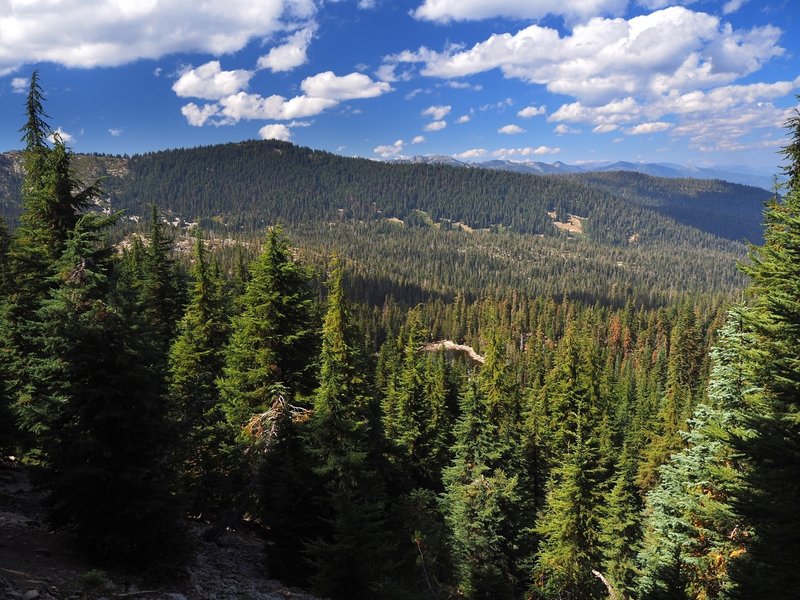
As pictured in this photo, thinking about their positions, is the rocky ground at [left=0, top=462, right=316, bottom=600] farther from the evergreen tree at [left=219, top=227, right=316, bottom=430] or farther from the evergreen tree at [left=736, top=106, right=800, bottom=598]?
the evergreen tree at [left=736, top=106, right=800, bottom=598]

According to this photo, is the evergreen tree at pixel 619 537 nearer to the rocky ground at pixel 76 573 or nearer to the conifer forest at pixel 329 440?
the conifer forest at pixel 329 440

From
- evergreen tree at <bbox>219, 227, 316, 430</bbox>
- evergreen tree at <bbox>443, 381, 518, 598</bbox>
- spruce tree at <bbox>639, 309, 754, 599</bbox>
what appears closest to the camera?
spruce tree at <bbox>639, 309, 754, 599</bbox>

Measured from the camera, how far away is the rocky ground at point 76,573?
27.4 ft

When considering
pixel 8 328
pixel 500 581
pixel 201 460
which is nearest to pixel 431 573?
pixel 500 581

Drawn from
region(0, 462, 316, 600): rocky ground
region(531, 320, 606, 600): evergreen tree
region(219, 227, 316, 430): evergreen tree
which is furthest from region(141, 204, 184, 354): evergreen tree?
region(531, 320, 606, 600): evergreen tree

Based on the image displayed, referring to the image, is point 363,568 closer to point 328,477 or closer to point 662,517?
point 328,477

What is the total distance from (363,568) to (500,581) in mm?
12947

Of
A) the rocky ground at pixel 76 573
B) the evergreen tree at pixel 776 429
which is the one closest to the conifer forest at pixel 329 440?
the evergreen tree at pixel 776 429

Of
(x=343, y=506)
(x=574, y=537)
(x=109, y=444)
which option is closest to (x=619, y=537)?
(x=574, y=537)

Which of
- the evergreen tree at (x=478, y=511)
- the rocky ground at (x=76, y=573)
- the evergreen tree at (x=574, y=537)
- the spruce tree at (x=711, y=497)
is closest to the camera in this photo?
the rocky ground at (x=76, y=573)

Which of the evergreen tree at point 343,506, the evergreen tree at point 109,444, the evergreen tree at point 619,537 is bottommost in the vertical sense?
the evergreen tree at point 619,537

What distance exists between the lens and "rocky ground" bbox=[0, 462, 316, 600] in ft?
27.4

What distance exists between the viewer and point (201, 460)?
1739cm

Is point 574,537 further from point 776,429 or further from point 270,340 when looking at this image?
point 270,340
